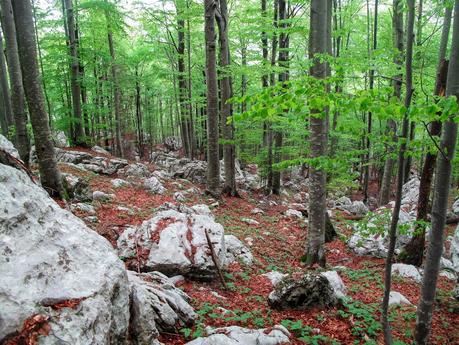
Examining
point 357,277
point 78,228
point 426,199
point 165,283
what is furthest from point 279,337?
point 426,199

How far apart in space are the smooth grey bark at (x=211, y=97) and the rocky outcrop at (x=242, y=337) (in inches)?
318

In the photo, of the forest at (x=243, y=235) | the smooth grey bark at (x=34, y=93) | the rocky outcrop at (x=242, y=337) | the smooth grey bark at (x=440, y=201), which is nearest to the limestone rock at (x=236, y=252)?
the forest at (x=243, y=235)

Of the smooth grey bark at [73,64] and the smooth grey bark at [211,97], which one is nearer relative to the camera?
the smooth grey bark at [211,97]

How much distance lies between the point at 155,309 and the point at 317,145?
450 cm

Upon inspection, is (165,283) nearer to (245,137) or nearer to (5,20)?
(5,20)

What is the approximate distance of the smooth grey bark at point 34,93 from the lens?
6188mm

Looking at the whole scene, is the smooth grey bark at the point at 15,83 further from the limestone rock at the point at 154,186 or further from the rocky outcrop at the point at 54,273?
the rocky outcrop at the point at 54,273

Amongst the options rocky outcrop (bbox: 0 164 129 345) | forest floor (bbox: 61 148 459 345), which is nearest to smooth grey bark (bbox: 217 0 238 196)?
forest floor (bbox: 61 148 459 345)

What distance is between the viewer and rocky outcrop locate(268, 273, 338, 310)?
5.02m

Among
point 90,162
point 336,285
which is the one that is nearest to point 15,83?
point 90,162

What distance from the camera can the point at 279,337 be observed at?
384 cm

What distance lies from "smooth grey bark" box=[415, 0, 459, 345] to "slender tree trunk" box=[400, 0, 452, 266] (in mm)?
2262

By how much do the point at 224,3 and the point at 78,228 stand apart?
11754 millimetres

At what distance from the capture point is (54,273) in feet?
7.68
